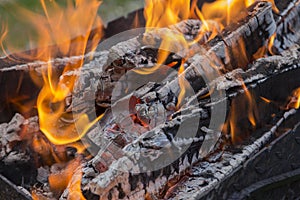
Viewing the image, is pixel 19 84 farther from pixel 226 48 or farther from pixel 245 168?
pixel 245 168

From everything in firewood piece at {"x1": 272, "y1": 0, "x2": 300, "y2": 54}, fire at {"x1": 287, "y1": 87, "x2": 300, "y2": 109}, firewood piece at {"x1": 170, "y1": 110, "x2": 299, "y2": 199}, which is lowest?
firewood piece at {"x1": 170, "y1": 110, "x2": 299, "y2": 199}

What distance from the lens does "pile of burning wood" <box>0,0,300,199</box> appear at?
72.6 inches

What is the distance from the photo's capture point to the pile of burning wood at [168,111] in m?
1.84

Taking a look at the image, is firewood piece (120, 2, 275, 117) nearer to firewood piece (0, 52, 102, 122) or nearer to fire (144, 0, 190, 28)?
fire (144, 0, 190, 28)

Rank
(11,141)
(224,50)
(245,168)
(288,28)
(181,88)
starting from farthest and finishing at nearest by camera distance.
Answer: (288,28) < (11,141) < (224,50) < (181,88) < (245,168)

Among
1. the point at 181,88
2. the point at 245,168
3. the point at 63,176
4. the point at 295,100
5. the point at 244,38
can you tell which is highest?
the point at 244,38

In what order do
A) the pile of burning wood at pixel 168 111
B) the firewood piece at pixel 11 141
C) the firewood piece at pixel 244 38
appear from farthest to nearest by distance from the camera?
the firewood piece at pixel 11 141 → the firewood piece at pixel 244 38 → the pile of burning wood at pixel 168 111

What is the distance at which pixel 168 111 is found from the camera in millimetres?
2059

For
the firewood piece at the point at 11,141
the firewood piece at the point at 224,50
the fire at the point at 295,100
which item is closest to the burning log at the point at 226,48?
the firewood piece at the point at 224,50

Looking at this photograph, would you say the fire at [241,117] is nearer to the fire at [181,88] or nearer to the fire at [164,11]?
the fire at [181,88]

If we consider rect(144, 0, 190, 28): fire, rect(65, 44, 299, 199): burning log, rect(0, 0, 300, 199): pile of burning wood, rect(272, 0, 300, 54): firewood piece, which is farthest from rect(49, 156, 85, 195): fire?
rect(272, 0, 300, 54): firewood piece

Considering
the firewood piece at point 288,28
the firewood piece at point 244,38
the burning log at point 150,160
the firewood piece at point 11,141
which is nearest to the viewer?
the burning log at point 150,160

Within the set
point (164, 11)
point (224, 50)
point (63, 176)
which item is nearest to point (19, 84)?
point (63, 176)

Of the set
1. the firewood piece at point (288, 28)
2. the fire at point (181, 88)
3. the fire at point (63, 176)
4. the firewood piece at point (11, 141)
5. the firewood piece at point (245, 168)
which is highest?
the firewood piece at point (288, 28)
